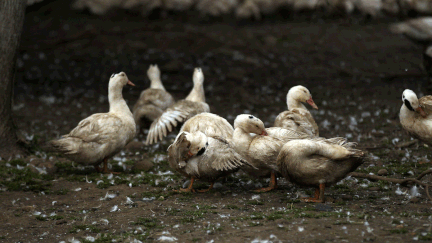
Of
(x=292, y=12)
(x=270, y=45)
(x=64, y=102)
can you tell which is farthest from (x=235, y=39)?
(x=64, y=102)

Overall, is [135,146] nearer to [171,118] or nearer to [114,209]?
[171,118]

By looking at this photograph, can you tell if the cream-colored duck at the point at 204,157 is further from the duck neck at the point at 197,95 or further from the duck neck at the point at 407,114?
the duck neck at the point at 197,95

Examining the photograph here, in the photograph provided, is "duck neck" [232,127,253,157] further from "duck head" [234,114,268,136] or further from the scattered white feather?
the scattered white feather

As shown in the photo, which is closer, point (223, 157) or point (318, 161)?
point (318, 161)

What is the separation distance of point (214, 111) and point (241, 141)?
Answer: 6.18m

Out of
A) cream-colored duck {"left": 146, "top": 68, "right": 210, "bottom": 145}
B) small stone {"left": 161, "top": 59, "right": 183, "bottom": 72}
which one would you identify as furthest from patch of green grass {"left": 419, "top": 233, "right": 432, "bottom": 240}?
small stone {"left": 161, "top": 59, "right": 183, "bottom": 72}

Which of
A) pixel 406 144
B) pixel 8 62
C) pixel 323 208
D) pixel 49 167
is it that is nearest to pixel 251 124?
pixel 323 208

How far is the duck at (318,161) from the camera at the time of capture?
6.13m

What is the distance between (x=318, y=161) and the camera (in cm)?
620

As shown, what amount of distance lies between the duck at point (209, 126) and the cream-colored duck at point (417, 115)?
274cm

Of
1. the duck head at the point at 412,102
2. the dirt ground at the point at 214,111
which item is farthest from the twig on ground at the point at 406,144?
the duck head at the point at 412,102

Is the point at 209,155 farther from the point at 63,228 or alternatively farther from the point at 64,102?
the point at 64,102

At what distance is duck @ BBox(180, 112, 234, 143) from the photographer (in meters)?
7.78

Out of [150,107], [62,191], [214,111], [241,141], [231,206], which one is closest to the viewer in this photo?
[231,206]
